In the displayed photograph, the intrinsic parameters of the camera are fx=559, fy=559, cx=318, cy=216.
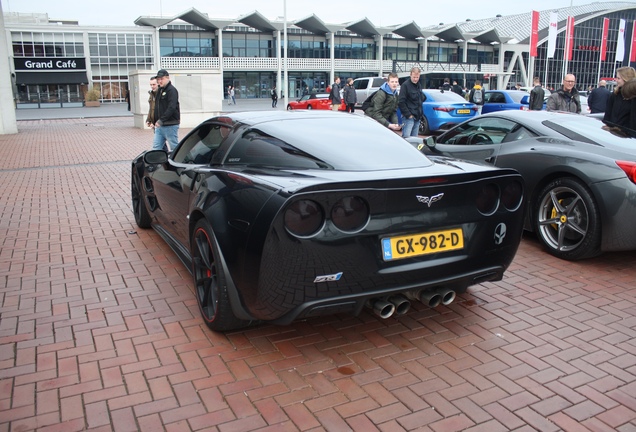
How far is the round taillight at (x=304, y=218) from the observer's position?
9.65 feet

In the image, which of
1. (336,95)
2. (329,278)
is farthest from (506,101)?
(329,278)

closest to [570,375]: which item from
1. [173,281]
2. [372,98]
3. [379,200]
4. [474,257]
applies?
[474,257]

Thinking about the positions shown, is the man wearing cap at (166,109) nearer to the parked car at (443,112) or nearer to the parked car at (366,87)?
the parked car at (443,112)

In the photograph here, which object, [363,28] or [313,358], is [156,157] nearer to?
[313,358]

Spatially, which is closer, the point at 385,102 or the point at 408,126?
the point at 385,102

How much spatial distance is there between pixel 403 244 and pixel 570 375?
1.18 m

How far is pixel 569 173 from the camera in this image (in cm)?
507

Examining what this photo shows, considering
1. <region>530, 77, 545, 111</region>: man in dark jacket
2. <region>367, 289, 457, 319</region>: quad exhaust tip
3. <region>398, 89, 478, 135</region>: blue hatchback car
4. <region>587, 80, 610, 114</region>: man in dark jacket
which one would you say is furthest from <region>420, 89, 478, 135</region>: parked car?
<region>367, 289, 457, 319</region>: quad exhaust tip

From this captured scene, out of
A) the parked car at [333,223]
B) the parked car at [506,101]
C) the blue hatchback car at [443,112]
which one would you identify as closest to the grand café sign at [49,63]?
the parked car at [506,101]

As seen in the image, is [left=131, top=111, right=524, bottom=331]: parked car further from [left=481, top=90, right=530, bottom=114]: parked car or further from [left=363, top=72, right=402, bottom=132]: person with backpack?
[left=481, top=90, right=530, bottom=114]: parked car

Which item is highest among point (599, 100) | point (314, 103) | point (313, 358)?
point (599, 100)

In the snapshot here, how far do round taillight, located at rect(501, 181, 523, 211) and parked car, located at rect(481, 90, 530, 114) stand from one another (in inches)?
594

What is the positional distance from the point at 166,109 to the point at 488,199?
23.3ft

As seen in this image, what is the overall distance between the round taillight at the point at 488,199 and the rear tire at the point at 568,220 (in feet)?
5.66
